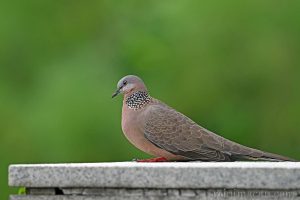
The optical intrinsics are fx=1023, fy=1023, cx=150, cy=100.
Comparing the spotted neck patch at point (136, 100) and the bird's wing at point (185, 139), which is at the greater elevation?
the spotted neck patch at point (136, 100)

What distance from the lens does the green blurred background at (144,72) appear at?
39.0 feet

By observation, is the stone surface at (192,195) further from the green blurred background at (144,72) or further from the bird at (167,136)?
the green blurred background at (144,72)

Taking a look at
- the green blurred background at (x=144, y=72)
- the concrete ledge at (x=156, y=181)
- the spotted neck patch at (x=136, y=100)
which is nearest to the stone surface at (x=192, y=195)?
the concrete ledge at (x=156, y=181)

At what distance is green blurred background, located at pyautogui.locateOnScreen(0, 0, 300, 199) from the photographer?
11883mm

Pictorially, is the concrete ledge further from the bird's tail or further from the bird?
the bird

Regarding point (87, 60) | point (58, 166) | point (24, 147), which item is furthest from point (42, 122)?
point (58, 166)

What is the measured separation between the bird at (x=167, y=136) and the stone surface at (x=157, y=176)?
1494 millimetres

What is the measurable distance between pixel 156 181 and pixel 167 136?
5.81 ft

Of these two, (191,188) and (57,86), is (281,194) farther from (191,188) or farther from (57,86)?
(57,86)

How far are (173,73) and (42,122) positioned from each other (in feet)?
5.86

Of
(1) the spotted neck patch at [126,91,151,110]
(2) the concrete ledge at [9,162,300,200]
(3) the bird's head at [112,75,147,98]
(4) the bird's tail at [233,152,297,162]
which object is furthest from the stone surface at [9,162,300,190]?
(3) the bird's head at [112,75,147,98]

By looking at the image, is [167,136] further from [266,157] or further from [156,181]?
[156,181]

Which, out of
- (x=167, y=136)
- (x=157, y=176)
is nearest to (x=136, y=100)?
(x=167, y=136)

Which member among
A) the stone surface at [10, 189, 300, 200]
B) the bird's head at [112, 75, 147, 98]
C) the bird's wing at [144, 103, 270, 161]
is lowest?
the stone surface at [10, 189, 300, 200]
